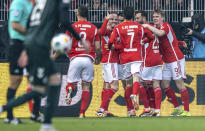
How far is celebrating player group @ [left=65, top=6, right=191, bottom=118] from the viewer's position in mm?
12078

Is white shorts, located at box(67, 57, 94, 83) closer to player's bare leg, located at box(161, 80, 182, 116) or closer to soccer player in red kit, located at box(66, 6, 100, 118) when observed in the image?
soccer player in red kit, located at box(66, 6, 100, 118)

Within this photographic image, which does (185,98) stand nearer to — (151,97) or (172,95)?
(172,95)

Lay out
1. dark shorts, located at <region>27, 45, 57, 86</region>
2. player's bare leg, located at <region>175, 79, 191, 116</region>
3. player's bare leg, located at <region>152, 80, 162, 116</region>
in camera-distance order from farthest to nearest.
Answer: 1. player's bare leg, located at <region>175, 79, 191, 116</region>
2. player's bare leg, located at <region>152, 80, 162, 116</region>
3. dark shorts, located at <region>27, 45, 57, 86</region>

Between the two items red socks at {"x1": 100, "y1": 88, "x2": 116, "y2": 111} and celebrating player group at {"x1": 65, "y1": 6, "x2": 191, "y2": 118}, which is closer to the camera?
celebrating player group at {"x1": 65, "y1": 6, "x2": 191, "y2": 118}

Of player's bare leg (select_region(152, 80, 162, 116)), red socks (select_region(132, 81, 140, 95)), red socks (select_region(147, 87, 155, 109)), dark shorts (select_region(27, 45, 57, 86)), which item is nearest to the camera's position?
dark shorts (select_region(27, 45, 57, 86))

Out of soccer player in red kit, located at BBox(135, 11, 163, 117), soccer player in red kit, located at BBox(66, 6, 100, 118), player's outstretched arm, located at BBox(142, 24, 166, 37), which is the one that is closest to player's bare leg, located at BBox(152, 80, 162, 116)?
soccer player in red kit, located at BBox(135, 11, 163, 117)

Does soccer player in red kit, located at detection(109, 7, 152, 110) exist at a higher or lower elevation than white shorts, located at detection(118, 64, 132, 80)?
higher

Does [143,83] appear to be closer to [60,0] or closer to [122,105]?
[122,105]

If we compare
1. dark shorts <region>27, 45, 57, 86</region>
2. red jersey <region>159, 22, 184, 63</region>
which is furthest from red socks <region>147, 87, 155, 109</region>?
dark shorts <region>27, 45, 57, 86</region>

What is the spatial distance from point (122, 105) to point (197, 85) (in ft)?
5.95

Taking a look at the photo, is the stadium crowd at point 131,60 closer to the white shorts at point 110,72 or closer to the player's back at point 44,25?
the white shorts at point 110,72

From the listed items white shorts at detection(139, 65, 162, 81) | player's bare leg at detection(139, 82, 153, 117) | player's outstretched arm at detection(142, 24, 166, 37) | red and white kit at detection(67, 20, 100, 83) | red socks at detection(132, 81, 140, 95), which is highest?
player's outstretched arm at detection(142, 24, 166, 37)

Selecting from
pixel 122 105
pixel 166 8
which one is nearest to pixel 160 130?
pixel 122 105

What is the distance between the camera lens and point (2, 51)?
14.2 meters
